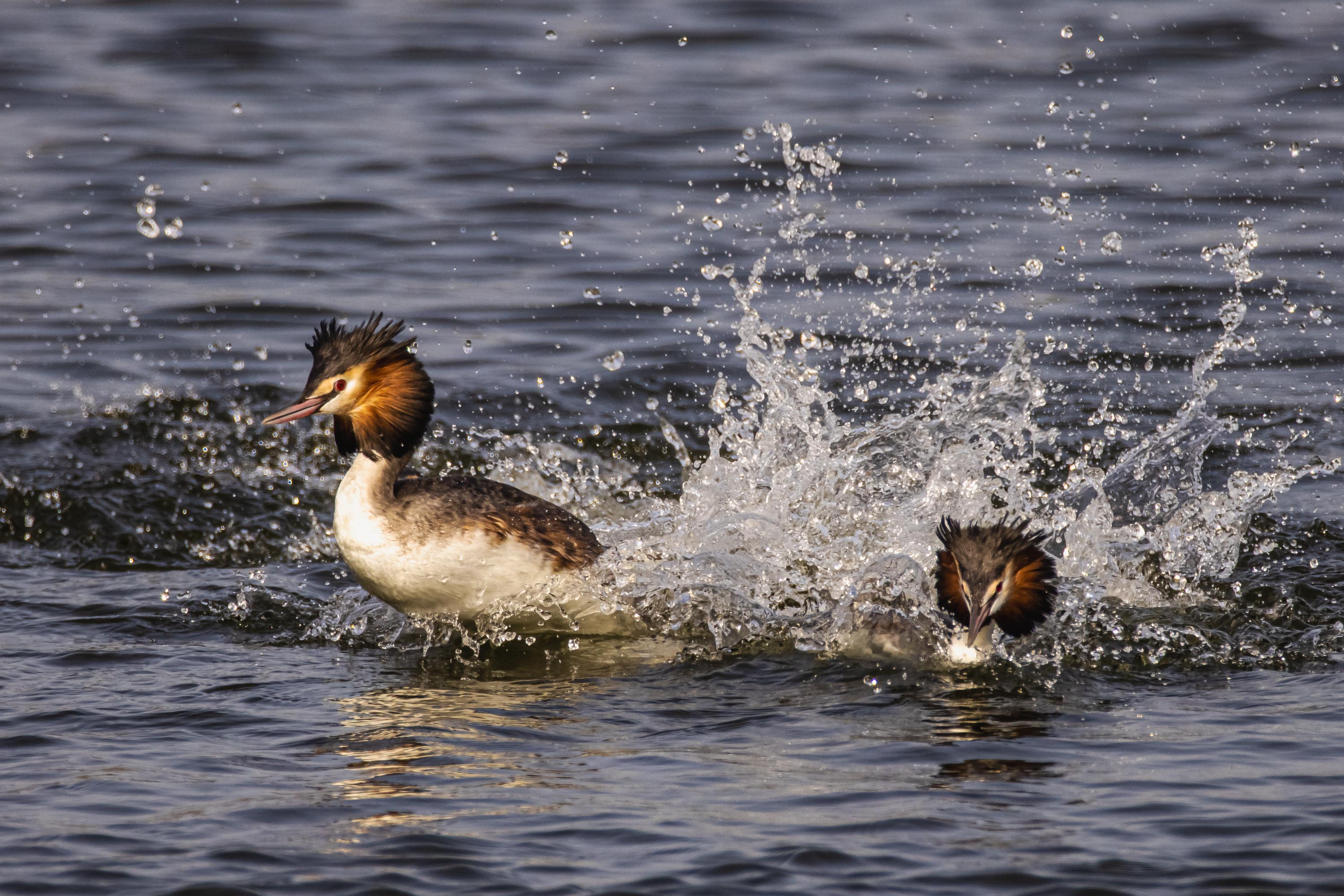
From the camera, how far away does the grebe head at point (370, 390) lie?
7.06m

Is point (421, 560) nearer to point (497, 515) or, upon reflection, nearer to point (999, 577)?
point (497, 515)

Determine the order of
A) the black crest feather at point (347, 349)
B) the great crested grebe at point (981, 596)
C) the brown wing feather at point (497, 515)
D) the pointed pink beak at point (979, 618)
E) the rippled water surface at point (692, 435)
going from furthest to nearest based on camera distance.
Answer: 1. the black crest feather at point (347, 349)
2. the brown wing feather at point (497, 515)
3. the great crested grebe at point (981, 596)
4. the pointed pink beak at point (979, 618)
5. the rippled water surface at point (692, 435)

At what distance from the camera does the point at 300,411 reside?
22.8 feet


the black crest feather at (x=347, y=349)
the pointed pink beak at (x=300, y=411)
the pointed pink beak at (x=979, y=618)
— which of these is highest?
the black crest feather at (x=347, y=349)

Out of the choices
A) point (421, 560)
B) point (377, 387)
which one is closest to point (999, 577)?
point (421, 560)

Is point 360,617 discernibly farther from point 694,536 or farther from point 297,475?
point 297,475

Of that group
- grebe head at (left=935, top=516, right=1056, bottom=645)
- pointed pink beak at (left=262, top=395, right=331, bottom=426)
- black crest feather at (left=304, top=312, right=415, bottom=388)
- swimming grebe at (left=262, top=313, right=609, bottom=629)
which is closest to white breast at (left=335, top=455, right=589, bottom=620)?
swimming grebe at (left=262, top=313, right=609, bottom=629)

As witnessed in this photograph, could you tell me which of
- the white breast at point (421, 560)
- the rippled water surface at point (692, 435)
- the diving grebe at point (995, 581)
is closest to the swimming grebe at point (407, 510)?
the white breast at point (421, 560)

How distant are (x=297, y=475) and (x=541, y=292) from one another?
13.6 ft

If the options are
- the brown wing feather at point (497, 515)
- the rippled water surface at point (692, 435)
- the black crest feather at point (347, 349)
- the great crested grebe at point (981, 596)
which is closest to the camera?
the rippled water surface at point (692, 435)

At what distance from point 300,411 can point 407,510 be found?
2.02ft

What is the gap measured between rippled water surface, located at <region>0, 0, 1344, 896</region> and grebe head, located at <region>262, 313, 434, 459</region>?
0.91 m

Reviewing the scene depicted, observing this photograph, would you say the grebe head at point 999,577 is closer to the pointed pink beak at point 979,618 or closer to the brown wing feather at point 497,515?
the pointed pink beak at point 979,618

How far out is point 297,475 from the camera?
32.5 feet
